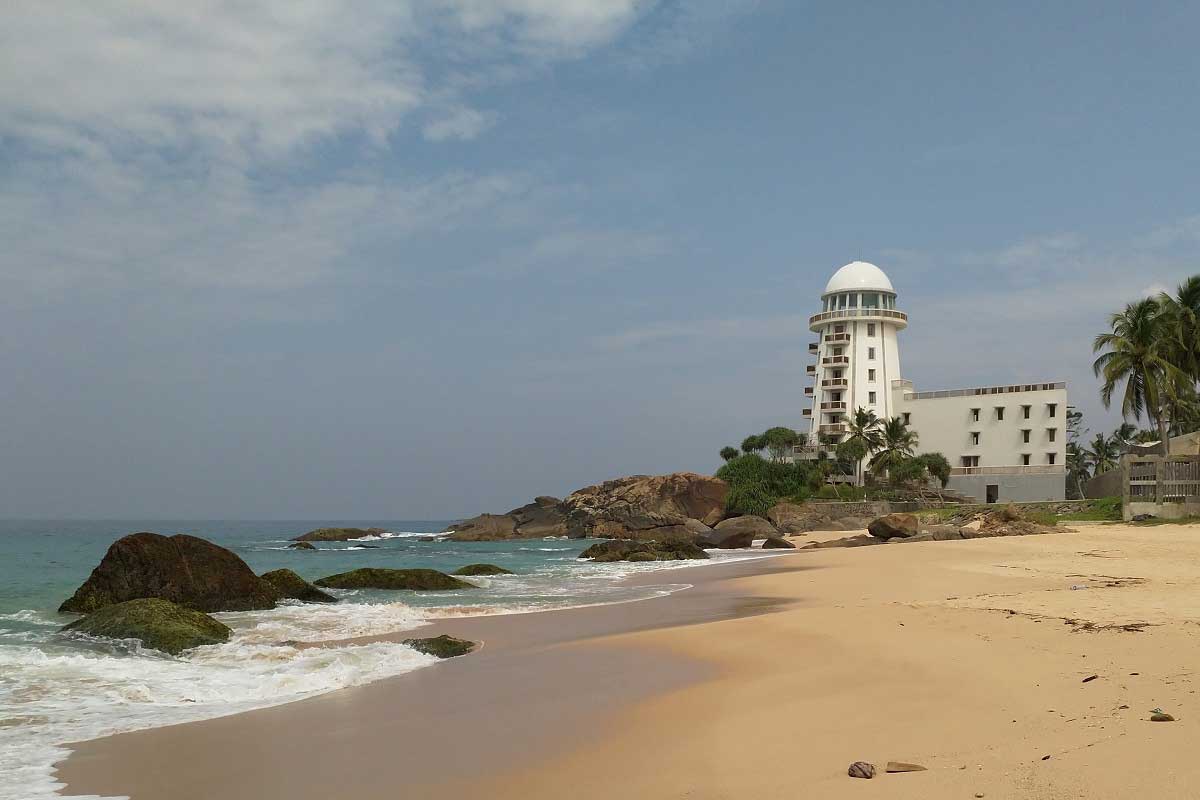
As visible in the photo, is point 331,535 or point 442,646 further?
point 331,535

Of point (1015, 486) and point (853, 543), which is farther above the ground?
point (1015, 486)

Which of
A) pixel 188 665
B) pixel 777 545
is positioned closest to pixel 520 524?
pixel 777 545

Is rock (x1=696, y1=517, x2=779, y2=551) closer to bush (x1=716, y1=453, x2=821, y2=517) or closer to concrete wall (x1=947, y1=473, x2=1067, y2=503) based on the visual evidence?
bush (x1=716, y1=453, x2=821, y2=517)

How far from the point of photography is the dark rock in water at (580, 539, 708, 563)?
37938 millimetres

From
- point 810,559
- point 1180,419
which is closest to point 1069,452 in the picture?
point 1180,419

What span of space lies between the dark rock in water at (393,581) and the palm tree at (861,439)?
51.3 m

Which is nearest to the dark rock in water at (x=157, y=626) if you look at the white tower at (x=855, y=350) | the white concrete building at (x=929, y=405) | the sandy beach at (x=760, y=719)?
the sandy beach at (x=760, y=719)

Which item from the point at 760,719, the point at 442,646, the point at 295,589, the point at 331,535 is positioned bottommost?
the point at 331,535

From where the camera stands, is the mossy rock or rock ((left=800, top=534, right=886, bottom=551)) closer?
the mossy rock

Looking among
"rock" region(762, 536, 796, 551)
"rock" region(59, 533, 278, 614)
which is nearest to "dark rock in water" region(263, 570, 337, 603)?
"rock" region(59, 533, 278, 614)

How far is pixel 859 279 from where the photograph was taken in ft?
257

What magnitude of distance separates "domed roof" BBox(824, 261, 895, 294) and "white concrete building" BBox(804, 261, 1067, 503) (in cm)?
9

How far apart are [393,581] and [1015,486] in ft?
188

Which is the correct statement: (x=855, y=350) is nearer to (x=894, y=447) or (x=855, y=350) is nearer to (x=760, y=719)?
(x=894, y=447)
